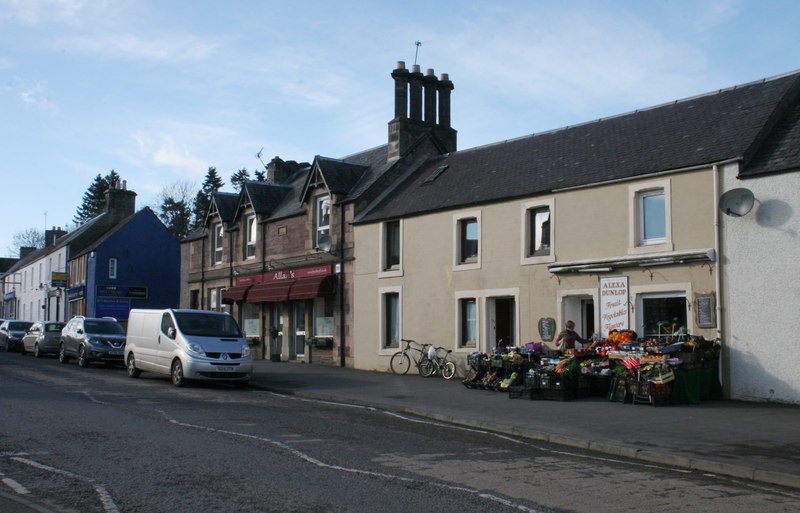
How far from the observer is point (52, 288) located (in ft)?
188

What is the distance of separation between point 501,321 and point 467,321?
Answer: 3.35 ft

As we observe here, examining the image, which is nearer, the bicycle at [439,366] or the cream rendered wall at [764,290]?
the cream rendered wall at [764,290]

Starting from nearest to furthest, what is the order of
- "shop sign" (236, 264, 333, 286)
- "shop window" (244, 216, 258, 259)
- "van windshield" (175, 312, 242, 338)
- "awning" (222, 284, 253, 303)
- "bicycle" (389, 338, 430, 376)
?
"van windshield" (175, 312, 242, 338) < "bicycle" (389, 338, 430, 376) < "shop sign" (236, 264, 333, 286) < "awning" (222, 284, 253, 303) < "shop window" (244, 216, 258, 259)

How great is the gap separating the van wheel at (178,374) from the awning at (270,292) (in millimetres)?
9125

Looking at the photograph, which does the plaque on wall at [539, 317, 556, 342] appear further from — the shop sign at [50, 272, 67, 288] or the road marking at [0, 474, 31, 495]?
the shop sign at [50, 272, 67, 288]

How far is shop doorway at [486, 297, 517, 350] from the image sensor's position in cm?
2167

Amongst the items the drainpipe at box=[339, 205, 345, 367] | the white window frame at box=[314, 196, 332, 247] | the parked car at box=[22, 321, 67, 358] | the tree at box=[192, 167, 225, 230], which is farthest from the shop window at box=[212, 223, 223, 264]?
the tree at box=[192, 167, 225, 230]

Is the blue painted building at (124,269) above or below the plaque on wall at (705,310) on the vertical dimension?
above

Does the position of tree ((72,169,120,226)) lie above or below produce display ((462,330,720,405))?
above

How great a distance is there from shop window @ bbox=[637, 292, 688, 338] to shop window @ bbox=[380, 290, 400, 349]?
8871mm

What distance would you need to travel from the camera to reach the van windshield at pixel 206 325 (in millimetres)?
19891

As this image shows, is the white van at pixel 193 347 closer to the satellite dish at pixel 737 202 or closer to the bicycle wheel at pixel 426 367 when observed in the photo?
the bicycle wheel at pixel 426 367

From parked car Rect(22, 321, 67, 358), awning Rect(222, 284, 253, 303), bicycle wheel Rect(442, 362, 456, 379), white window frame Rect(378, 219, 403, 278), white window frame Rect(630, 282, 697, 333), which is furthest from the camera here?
parked car Rect(22, 321, 67, 358)

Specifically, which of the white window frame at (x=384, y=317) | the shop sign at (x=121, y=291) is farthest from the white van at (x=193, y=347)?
the shop sign at (x=121, y=291)
